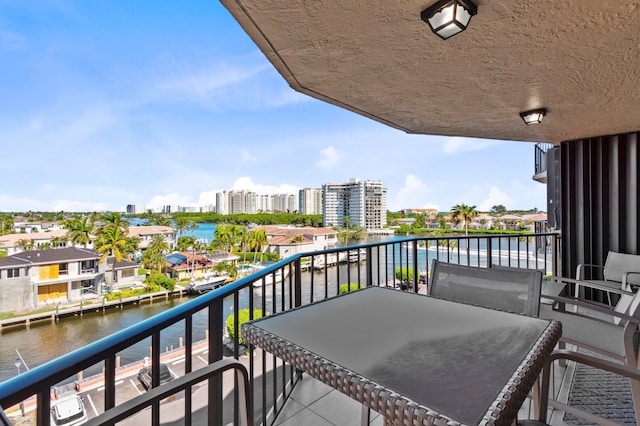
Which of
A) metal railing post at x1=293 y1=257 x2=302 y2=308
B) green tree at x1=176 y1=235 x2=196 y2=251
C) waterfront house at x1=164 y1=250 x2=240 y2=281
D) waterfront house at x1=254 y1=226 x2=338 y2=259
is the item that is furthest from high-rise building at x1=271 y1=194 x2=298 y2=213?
metal railing post at x1=293 y1=257 x2=302 y2=308

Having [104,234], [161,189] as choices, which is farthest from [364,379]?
[161,189]

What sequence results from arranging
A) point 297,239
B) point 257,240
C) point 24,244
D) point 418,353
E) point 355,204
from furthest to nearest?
point 355,204, point 257,240, point 297,239, point 24,244, point 418,353

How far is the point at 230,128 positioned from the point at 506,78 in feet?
140

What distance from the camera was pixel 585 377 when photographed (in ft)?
6.98

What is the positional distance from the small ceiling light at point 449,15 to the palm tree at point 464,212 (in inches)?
922

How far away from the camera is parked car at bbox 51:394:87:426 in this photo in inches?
456

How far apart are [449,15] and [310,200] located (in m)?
56.0

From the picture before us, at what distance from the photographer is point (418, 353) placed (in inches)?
40.2

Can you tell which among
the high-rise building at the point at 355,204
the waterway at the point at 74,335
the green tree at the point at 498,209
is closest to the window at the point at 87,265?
the waterway at the point at 74,335

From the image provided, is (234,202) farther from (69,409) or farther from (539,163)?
(539,163)

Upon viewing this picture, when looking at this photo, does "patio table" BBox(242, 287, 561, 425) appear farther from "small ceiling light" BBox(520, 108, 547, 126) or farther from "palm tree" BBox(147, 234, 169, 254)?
"palm tree" BBox(147, 234, 169, 254)

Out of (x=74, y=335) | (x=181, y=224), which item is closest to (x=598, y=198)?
(x=74, y=335)

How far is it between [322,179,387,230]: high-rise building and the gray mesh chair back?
4114 cm

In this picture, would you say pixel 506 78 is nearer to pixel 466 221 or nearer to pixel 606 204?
pixel 606 204
